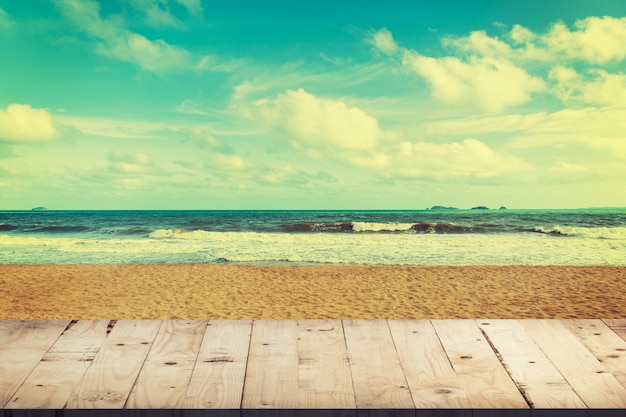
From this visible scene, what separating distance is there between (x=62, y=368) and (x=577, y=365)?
93.1 inches

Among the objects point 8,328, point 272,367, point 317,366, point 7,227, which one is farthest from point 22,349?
point 7,227

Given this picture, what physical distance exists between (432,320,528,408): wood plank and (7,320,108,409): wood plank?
167cm

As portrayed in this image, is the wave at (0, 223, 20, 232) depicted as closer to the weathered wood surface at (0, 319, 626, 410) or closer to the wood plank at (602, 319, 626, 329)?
the weathered wood surface at (0, 319, 626, 410)

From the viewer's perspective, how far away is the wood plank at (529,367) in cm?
224

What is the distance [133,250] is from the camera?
1820 cm

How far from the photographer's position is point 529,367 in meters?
2.55

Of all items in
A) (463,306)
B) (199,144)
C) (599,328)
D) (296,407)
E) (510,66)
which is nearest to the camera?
(296,407)

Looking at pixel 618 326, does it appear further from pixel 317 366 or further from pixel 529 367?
pixel 317 366

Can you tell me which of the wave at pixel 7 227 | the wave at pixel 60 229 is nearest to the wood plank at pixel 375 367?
the wave at pixel 60 229

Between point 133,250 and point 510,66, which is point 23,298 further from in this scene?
point 510,66

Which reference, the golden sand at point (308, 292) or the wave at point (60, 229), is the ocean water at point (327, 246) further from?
the golden sand at point (308, 292)

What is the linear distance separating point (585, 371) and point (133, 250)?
1723 centimetres

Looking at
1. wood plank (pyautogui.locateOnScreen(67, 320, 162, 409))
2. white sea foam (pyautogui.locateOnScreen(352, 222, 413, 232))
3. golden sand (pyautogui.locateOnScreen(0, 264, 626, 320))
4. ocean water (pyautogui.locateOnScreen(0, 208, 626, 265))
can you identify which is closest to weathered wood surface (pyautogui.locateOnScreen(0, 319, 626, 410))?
wood plank (pyautogui.locateOnScreen(67, 320, 162, 409))

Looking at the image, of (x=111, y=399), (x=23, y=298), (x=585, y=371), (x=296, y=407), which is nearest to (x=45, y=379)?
(x=111, y=399)
